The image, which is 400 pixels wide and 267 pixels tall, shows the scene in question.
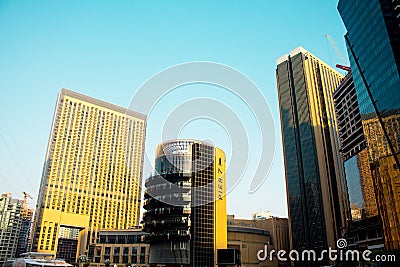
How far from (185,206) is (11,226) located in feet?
400

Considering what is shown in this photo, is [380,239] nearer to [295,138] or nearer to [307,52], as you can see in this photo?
[295,138]

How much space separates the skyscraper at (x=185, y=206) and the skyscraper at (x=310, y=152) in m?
47.6

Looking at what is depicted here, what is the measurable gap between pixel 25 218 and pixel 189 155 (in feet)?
446

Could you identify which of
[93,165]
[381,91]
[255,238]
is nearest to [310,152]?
[255,238]

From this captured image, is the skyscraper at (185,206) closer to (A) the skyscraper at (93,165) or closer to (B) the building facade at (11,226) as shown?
(A) the skyscraper at (93,165)

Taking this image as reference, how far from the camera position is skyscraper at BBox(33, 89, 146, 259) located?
5300 inches

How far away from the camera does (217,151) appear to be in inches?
3223

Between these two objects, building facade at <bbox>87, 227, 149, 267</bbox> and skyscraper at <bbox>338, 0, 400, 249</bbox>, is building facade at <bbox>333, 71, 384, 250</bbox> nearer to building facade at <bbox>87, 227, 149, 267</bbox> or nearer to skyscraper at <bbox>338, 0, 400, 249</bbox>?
skyscraper at <bbox>338, 0, 400, 249</bbox>

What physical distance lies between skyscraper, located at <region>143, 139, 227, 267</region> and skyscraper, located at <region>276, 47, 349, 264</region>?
47.6 m

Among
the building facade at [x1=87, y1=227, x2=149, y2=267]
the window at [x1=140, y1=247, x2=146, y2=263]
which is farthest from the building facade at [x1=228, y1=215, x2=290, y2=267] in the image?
the building facade at [x1=87, y1=227, x2=149, y2=267]

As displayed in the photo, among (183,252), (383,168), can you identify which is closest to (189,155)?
(183,252)

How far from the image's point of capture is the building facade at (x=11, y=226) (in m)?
152

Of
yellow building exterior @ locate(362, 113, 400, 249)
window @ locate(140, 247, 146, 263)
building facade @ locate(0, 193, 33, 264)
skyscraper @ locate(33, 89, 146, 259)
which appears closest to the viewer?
yellow building exterior @ locate(362, 113, 400, 249)

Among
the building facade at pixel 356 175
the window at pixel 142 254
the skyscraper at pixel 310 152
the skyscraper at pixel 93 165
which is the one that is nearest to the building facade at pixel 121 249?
the window at pixel 142 254
